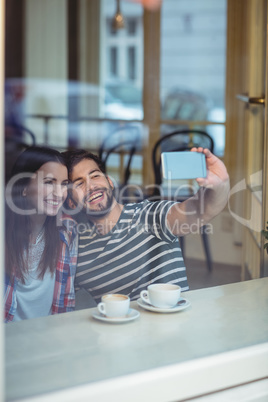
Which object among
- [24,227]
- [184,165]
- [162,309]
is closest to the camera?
[162,309]

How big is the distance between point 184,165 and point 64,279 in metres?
0.40

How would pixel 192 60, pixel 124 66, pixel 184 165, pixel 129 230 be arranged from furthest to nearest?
pixel 124 66
pixel 192 60
pixel 129 230
pixel 184 165

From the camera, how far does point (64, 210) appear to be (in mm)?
1445

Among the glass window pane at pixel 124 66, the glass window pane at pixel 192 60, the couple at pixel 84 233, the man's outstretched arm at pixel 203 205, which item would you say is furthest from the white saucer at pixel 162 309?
the glass window pane at pixel 124 66

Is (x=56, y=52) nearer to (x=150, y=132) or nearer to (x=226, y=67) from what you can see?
(x=150, y=132)

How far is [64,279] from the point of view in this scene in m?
1.41

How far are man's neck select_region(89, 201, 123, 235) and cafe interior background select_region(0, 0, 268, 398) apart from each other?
7.3 inches

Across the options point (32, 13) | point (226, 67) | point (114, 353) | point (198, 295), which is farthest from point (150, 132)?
point (114, 353)

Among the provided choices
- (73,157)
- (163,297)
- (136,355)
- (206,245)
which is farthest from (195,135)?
(136,355)

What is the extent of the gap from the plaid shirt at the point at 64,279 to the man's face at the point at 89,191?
52mm

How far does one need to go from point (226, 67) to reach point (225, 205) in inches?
80.9

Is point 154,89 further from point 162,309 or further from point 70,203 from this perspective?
point 162,309

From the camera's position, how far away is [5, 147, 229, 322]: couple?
1359 mm

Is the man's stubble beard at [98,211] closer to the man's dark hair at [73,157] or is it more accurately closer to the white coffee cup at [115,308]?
the man's dark hair at [73,157]
